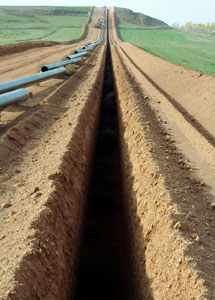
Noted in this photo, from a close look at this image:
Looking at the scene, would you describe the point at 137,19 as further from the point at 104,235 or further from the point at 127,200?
the point at 104,235

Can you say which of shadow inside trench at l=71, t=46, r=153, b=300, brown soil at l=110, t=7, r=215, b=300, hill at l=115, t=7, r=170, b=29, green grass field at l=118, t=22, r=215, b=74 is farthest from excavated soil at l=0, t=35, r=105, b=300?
hill at l=115, t=7, r=170, b=29

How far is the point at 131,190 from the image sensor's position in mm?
8094

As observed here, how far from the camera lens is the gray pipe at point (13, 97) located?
10.8 meters

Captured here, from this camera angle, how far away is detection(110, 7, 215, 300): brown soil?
177 inches

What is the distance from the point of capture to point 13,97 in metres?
11.3

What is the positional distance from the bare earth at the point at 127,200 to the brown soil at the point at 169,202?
0.02 metres

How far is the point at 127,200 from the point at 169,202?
2897 mm

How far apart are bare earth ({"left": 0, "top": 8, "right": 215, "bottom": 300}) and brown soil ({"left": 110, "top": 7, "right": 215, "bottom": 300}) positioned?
0.02 metres

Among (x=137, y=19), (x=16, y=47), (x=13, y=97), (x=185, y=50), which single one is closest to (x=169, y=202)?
(x=13, y=97)

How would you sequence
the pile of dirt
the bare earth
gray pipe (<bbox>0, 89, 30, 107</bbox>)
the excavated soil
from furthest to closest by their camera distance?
1. the pile of dirt
2. gray pipe (<bbox>0, 89, 30, 107</bbox>)
3. the bare earth
4. the excavated soil

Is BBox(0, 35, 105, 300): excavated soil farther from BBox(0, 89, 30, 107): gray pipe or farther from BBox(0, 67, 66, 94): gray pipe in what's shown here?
BBox(0, 67, 66, 94): gray pipe

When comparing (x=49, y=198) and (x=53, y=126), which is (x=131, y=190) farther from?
(x=53, y=126)

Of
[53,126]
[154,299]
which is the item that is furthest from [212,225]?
[53,126]

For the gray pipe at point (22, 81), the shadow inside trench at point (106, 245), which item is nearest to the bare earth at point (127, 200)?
the shadow inside trench at point (106, 245)
